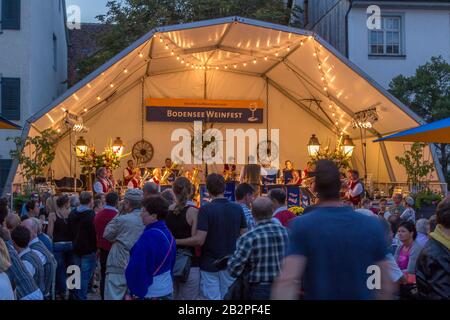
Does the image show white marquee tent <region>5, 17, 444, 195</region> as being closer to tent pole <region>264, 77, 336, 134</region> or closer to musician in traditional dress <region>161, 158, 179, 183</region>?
tent pole <region>264, 77, 336, 134</region>

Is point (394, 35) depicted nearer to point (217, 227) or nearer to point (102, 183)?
point (102, 183)

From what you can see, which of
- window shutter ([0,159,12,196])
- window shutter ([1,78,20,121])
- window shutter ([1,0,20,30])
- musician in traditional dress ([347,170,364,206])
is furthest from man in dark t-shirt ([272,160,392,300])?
window shutter ([1,0,20,30])

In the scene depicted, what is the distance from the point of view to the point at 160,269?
6.56 m

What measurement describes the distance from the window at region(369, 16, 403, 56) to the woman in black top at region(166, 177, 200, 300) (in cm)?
1975

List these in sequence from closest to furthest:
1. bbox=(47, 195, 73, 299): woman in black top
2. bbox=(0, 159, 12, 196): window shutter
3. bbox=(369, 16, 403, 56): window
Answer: bbox=(47, 195, 73, 299): woman in black top → bbox=(0, 159, 12, 196): window shutter → bbox=(369, 16, 403, 56): window

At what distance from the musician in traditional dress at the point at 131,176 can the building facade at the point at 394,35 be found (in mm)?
8698

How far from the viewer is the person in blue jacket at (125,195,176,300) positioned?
639 centimetres

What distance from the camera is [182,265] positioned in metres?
8.03

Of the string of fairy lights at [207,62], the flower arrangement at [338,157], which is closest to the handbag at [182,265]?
Result: the string of fairy lights at [207,62]

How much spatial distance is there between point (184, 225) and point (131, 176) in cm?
1478

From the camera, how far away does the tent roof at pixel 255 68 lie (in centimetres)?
1897

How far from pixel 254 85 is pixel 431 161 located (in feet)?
26.7
